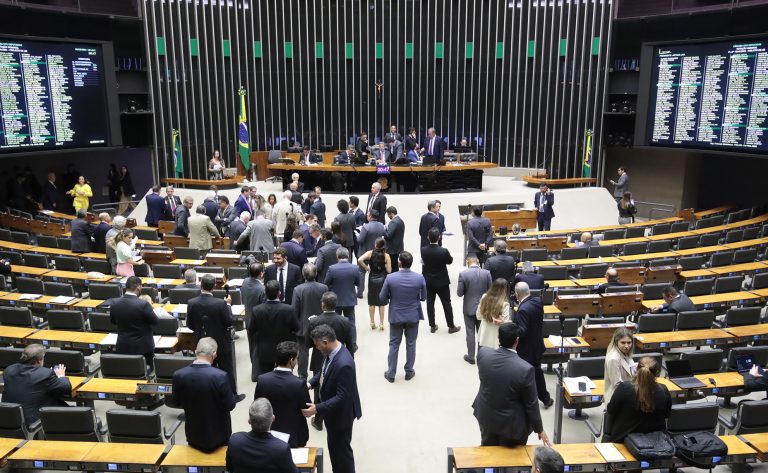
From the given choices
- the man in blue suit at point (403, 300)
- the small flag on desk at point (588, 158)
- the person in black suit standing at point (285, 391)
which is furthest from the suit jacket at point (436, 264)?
the small flag on desk at point (588, 158)

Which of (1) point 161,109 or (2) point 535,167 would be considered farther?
(2) point 535,167

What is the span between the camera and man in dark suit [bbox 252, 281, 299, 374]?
5641 mm

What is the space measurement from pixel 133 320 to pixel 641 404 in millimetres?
4605

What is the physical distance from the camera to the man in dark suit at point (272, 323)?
5.64 metres

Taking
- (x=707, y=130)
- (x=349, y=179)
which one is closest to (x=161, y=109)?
(x=349, y=179)

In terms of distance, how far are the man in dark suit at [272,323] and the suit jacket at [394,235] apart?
378cm

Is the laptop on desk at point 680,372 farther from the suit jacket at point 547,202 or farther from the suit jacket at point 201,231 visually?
the suit jacket at point 547,202

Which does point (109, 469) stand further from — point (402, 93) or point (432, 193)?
point (402, 93)

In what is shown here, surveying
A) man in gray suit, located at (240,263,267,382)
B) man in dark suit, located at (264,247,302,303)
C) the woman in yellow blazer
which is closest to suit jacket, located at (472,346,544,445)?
man in gray suit, located at (240,263,267,382)

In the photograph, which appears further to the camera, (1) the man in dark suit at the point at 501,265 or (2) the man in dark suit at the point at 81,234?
(2) the man in dark suit at the point at 81,234

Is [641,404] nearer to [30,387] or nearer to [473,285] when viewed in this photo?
[473,285]

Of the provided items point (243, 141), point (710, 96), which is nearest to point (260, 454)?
point (710, 96)

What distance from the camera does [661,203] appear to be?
18.0 m

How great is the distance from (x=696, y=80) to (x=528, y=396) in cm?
1233
